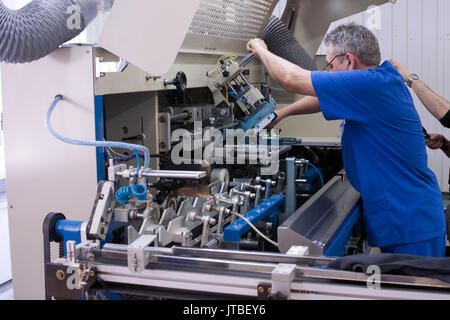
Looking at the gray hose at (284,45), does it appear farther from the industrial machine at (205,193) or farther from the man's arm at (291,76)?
the man's arm at (291,76)

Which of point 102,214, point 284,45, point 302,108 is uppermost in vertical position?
point 284,45

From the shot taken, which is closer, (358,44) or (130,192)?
(130,192)

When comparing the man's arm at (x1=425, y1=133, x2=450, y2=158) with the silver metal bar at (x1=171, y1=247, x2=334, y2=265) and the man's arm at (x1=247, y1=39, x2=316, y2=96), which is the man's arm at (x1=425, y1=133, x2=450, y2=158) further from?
the silver metal bar at (x1=171, y1=247, x2=334, y2=265)

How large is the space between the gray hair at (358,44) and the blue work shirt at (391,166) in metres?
0.13

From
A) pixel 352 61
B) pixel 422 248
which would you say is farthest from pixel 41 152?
pixel 422 248

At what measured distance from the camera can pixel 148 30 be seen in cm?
162

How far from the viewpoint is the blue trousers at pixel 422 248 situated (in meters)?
2.08

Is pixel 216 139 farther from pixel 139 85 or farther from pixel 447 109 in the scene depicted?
pixel 447 109

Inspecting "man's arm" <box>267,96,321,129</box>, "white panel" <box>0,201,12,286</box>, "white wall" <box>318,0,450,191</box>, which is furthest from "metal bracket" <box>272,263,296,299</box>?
"white wall" <box>318,0,450,191</box>

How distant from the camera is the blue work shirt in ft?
6.37

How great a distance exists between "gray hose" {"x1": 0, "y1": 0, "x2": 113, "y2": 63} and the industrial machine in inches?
4.0

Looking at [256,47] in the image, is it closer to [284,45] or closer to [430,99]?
[284,45]

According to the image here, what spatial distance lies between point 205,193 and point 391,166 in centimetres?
83
